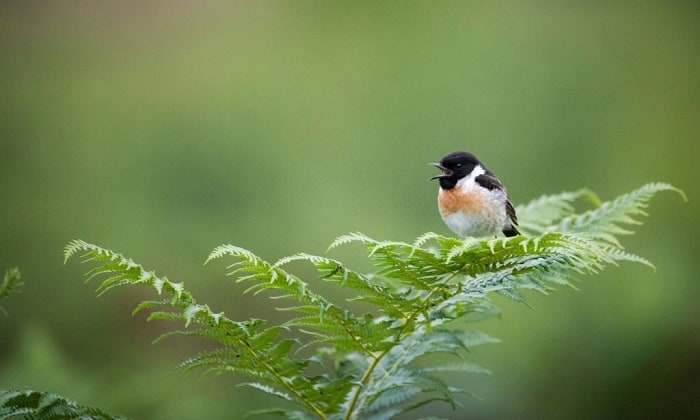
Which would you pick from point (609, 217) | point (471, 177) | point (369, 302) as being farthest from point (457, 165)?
point (369, 302)

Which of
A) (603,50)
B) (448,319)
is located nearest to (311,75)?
(603,50)

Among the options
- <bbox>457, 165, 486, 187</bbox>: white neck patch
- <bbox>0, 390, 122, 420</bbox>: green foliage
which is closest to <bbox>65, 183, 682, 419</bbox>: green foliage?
<bbox>0, 390, 122, 420</bbox>: green foliage

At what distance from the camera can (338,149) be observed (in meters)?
7.72

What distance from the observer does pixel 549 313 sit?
502 cm

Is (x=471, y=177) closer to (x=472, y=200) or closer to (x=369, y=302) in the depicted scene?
(x=472, y=200)

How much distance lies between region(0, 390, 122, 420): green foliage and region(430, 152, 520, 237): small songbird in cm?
182

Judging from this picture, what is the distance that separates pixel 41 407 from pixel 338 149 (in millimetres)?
6272

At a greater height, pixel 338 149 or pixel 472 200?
pixel 338 149

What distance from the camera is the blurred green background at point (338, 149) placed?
4.45 m

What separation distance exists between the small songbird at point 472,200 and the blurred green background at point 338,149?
134cm

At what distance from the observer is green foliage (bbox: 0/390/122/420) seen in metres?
1.59

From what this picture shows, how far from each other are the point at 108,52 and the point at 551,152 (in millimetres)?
5838

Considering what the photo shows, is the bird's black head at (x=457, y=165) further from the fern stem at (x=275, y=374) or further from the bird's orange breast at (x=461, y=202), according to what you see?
the fern stem at (x=275, y=374)

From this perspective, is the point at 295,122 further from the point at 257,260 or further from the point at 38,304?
the point at 257,260
